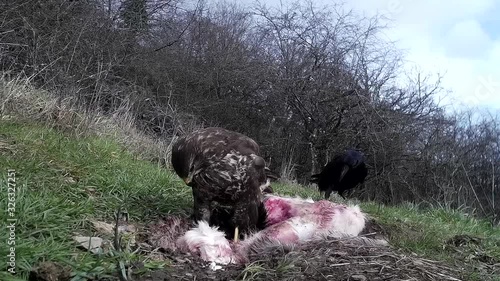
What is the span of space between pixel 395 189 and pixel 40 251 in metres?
13.9

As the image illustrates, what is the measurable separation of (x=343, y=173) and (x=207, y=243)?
4.91 meters

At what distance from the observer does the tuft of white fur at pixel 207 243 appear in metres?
3.40

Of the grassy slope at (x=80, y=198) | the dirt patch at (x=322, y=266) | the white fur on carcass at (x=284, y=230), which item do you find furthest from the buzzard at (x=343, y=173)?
the dirt patch at (x=322, y=266)

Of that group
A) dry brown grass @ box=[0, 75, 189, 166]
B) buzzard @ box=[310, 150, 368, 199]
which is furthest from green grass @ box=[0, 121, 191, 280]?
buzzard @ box=[310, 150, 368, 199]

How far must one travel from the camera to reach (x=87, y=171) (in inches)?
182

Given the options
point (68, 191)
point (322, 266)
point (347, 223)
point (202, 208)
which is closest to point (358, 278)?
point (322, 266)

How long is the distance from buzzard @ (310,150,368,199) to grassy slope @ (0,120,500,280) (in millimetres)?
1944

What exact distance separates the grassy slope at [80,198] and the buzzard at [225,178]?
1.78 ft

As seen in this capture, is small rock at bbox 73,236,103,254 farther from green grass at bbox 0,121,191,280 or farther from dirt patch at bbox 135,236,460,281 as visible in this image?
dirt patch at bbox 135,236,460,281

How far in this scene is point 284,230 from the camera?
3869mm

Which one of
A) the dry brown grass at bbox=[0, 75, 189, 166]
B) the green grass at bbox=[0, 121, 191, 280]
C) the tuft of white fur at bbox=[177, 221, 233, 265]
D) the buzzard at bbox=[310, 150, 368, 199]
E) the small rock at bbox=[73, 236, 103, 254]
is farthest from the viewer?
the buzzard at bbox=[310, 150, 368, 199]

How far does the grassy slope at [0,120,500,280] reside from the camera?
9.45ft

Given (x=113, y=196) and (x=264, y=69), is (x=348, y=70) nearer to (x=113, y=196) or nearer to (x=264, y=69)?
(x=264, y=69)

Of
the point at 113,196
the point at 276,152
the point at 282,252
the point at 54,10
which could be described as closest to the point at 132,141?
the point at 54,10
